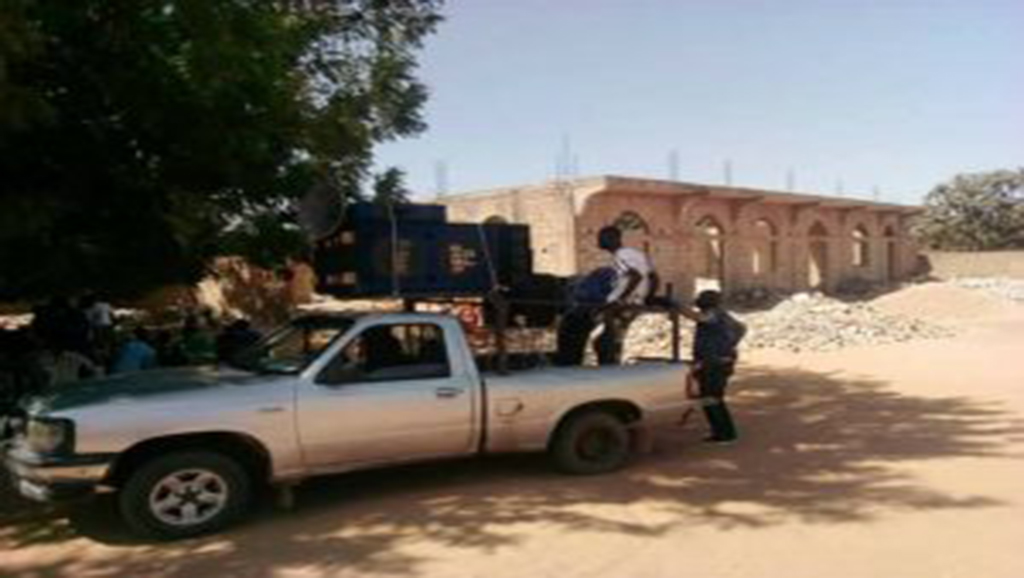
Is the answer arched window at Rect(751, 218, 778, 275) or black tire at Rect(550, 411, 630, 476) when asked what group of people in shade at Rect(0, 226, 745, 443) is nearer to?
black tire at Rect(550, 411, 630, 476)

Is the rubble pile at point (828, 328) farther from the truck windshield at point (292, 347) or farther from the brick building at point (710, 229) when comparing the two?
the truck windshield at point (292, 347)

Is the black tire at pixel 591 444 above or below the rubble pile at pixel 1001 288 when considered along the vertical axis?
below

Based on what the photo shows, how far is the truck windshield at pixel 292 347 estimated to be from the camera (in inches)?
302

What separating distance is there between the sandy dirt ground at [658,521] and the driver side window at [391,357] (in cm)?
97

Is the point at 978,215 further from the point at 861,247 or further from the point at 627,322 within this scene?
the point at 627,322

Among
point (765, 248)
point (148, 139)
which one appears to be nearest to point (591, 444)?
point (148, 139)

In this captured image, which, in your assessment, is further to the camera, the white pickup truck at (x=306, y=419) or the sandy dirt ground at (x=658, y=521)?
the white pickup truck at (x=306, y=419)

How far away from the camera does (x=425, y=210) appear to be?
8789mm

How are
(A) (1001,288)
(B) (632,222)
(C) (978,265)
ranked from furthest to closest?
(C) (978,265)
(A) (1001,288)
(B) (632,222)

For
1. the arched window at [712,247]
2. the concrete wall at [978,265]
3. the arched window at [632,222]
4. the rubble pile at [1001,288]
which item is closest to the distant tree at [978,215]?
the concrete wall at [978,265]

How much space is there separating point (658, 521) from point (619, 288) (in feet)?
9.67

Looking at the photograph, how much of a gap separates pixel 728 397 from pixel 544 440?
250 inches

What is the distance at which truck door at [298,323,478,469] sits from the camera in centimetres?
741

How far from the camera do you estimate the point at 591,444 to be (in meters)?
8.79
